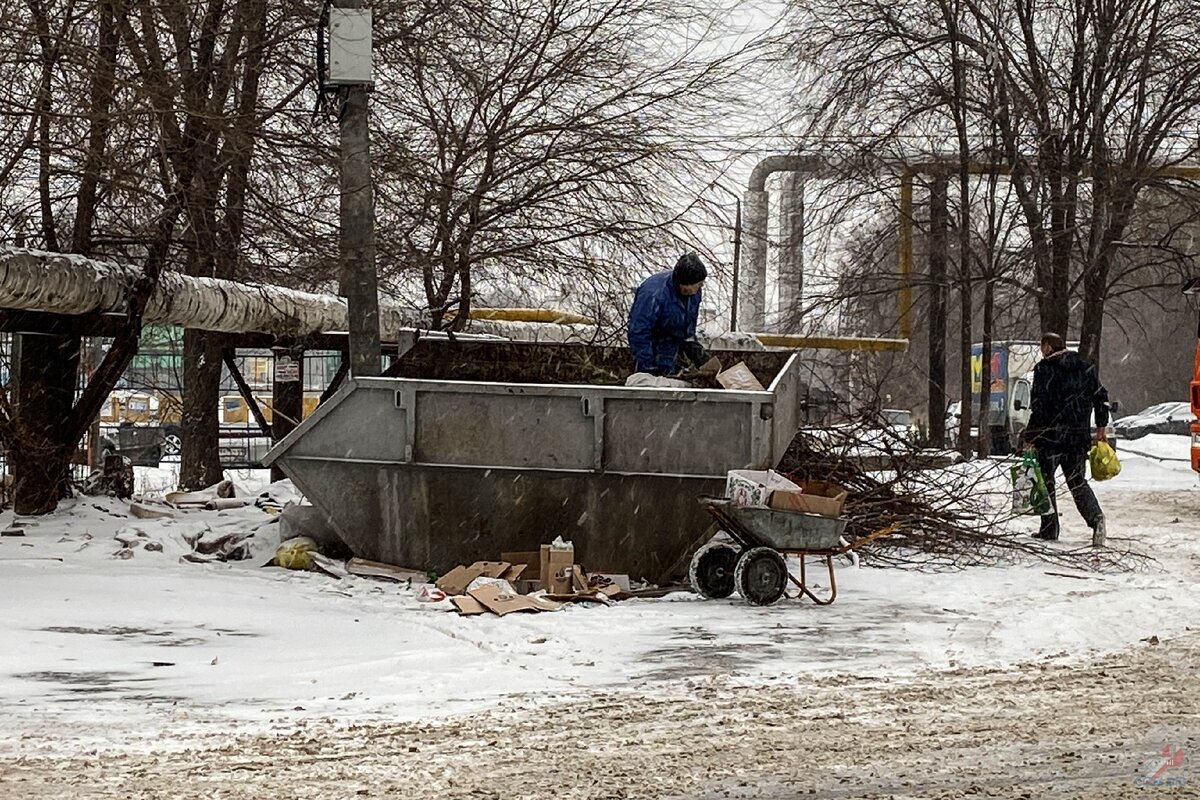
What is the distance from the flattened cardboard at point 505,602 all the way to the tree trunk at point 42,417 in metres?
4.65

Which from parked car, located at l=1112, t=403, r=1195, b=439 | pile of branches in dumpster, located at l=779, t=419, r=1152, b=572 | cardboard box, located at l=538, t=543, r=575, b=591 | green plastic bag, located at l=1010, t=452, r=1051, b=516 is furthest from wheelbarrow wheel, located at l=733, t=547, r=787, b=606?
parked car, located at l=1112, t=403, r=1195, b=439

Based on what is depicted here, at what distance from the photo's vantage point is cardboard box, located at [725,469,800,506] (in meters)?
9.34

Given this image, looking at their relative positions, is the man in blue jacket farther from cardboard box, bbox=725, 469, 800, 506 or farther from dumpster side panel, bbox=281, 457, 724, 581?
cardboard box, bbox=725, 469, 800, 506

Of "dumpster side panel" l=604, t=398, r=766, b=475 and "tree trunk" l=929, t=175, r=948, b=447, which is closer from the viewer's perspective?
"dumpster side panel" l=604, t=398, r=766, b=475

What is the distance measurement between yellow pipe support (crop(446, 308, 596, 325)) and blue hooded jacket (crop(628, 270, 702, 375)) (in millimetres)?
7442

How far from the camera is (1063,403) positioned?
13.6 meters

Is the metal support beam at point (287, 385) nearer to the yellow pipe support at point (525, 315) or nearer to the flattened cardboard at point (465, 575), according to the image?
the yellow pipe support at point (525, 315)

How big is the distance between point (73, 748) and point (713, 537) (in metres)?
5.51

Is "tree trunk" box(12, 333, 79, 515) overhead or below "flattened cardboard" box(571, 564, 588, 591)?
overhead

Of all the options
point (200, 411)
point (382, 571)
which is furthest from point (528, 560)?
point (200, 411)

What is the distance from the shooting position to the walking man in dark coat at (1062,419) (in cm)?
1345

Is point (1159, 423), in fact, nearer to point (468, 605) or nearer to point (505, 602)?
point (505, 602)

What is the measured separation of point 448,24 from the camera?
51.5ft

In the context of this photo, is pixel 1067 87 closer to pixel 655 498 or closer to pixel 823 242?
pixel 823 242
